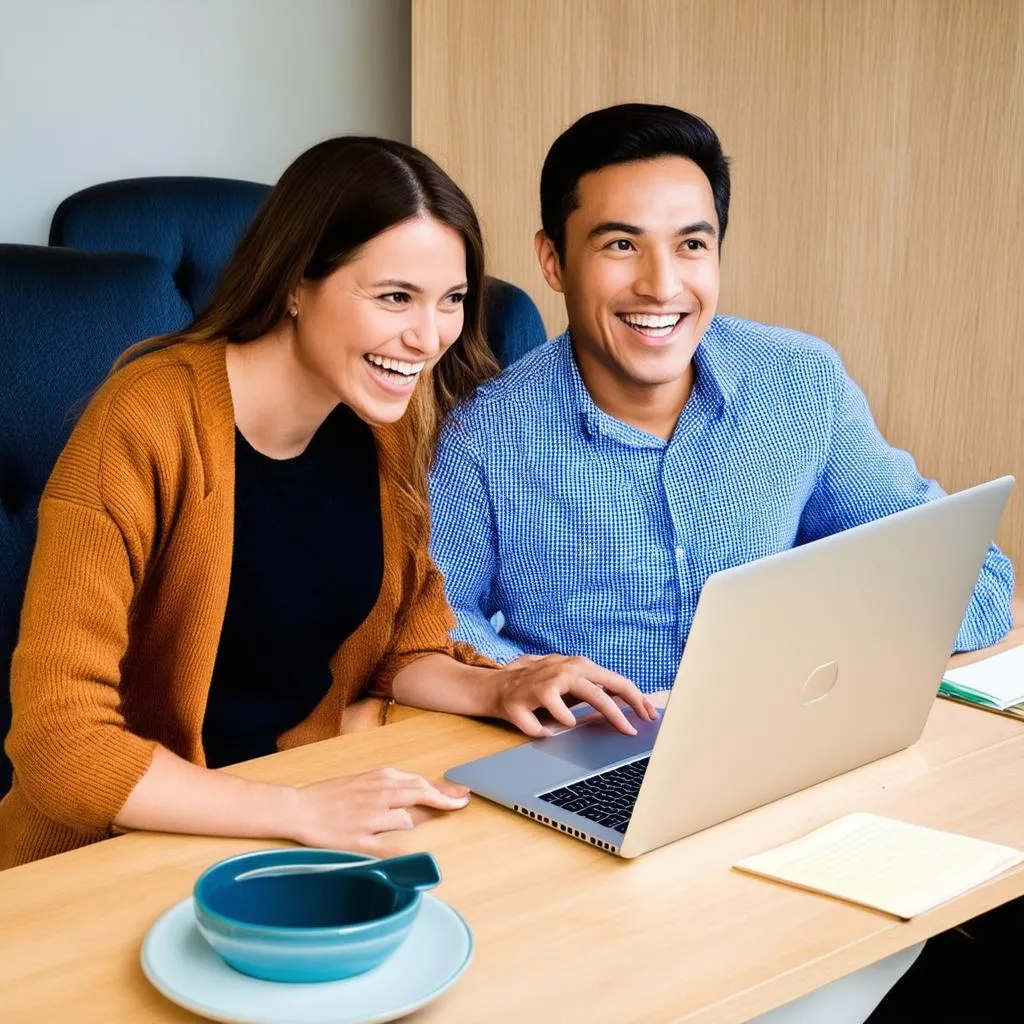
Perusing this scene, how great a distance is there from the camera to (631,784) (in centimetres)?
112

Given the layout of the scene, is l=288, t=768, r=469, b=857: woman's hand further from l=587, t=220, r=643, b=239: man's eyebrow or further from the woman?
l=587, t=220, r=643, b=239: man's eyebrow

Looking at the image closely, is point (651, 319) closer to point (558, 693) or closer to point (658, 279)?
point (658, 279)

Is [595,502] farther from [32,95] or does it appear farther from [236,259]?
[32,95]

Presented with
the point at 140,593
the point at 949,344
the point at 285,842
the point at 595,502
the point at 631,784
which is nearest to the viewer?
the point at 285,842

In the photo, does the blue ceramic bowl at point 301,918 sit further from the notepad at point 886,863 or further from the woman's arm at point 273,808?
the notepad at point 886,863

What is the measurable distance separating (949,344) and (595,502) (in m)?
0.75

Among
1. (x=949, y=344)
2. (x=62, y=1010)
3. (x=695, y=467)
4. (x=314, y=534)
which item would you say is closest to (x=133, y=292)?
(x=314, y=534)

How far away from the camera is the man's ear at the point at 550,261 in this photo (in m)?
1.77

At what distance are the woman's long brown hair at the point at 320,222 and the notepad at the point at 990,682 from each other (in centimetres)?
61

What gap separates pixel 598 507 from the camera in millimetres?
1657

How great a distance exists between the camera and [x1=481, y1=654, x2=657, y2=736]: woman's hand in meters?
1.25

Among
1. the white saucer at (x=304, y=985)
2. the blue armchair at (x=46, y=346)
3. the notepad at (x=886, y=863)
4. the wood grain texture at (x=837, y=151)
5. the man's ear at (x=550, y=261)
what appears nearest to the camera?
the white saucer at (x=304, y=985)

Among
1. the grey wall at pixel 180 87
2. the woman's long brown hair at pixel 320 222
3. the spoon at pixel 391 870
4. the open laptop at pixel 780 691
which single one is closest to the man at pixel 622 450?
the woman's long brown hair at pixel 320 222

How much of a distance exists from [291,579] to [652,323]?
550mm
